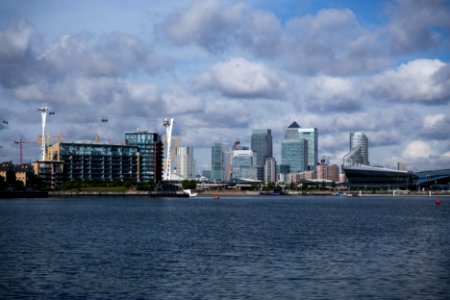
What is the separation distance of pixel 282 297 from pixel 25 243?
31656 millimetres

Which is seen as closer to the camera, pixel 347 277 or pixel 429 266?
pixel 347 277

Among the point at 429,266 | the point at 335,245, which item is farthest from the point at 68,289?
the point at 335,245

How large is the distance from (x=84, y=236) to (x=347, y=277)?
109 feet

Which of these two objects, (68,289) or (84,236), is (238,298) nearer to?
(68,289)

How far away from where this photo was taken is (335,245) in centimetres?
5469

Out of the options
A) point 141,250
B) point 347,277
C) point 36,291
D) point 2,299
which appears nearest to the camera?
point 2,299

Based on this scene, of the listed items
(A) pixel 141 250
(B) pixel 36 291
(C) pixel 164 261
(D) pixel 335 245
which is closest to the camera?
(B) pixel 36 291

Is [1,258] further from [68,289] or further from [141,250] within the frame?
[68,289]

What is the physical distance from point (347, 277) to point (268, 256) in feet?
33.5

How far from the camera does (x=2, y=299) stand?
102 feet

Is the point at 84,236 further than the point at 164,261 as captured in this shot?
Yes

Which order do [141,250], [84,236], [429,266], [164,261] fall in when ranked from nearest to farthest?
[429,266] → [164,261] → [141,250] → [84,236]

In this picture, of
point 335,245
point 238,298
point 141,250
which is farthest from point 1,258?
point 335,245

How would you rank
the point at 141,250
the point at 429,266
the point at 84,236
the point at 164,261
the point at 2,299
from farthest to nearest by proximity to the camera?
the point at 84,236 < the point at 141,250 < the point at 164,261 < the point at 429,266 < the point at 2,299
